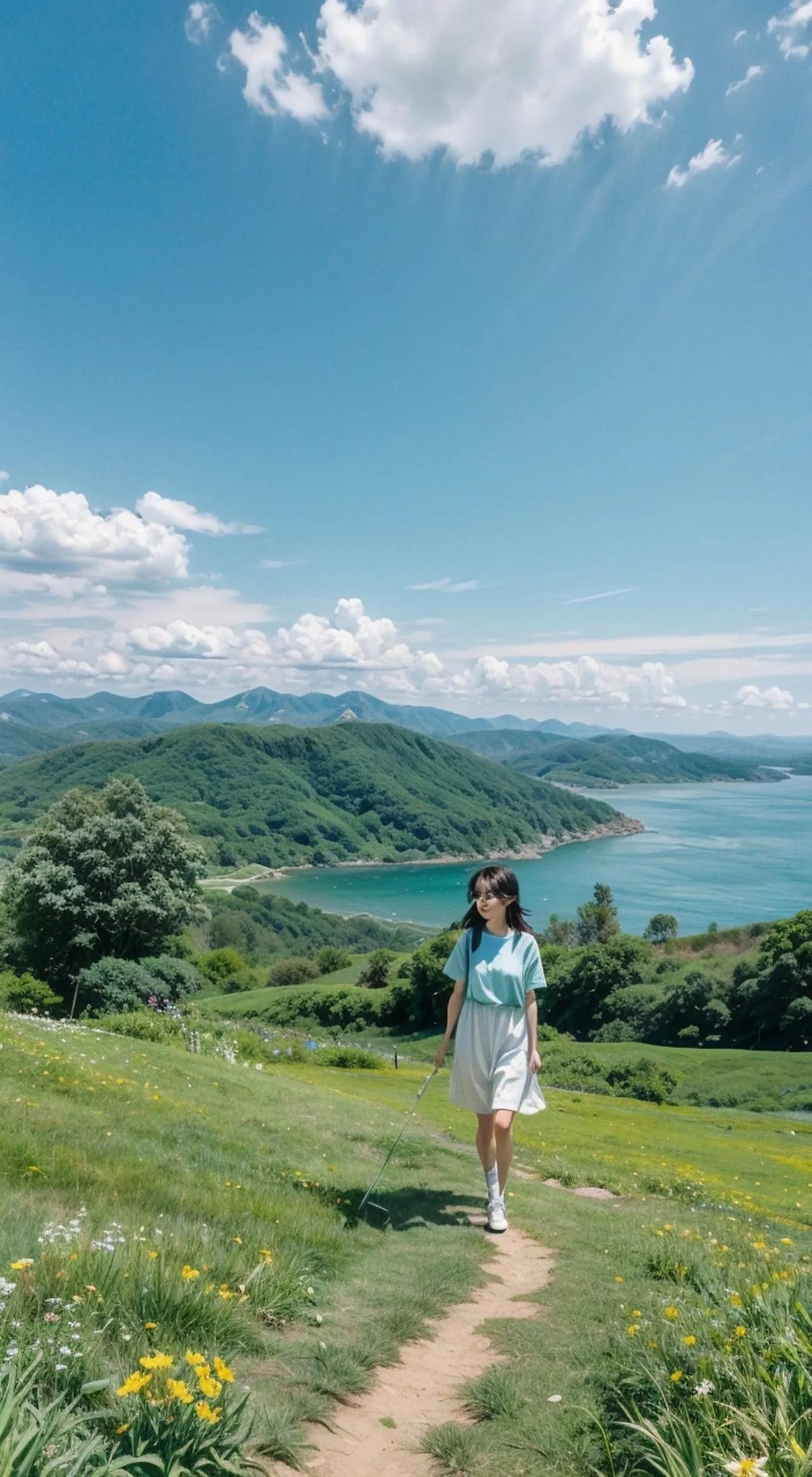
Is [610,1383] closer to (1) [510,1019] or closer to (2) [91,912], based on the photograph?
(1) [510,1019]

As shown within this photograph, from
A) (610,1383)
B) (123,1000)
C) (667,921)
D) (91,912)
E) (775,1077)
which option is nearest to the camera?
(610,1383)

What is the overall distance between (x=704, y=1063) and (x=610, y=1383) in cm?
5169

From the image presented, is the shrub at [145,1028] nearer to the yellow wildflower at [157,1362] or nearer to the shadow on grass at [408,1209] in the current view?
the shadow on grass at [408,1209]

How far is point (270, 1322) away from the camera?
4.00 meters

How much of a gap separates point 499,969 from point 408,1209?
2324 millimetres

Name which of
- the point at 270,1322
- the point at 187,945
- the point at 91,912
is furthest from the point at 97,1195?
the point at 187,945

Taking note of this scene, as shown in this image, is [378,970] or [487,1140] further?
[378,970]

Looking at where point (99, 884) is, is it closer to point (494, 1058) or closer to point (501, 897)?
point (494, 1058)

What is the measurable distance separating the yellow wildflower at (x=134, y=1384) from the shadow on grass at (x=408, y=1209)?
3456 mm

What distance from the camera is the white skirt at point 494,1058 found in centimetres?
639

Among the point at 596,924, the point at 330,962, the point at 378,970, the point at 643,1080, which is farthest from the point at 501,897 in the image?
the point at 596,924

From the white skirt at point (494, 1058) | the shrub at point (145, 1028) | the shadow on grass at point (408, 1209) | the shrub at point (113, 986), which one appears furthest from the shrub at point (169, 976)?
the white skirt at point (494, 1058)

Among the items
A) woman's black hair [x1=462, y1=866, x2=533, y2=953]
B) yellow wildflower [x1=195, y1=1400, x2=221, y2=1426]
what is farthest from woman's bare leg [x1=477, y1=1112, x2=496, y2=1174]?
yellow wildflower [x1=195, y1=1400, x2=221, y2=1426]

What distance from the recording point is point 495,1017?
645 centimetres
